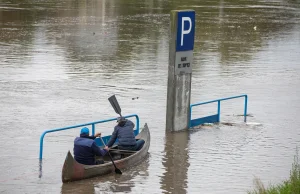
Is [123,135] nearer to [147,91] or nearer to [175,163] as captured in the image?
[175,163]

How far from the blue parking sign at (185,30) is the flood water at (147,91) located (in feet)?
8.14

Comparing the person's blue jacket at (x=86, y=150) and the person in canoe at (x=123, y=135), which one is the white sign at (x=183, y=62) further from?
the person's blue jacket at (x=86, y=150)

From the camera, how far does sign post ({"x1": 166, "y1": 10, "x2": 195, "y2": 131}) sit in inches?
813

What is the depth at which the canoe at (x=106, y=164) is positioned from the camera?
15.6 meters

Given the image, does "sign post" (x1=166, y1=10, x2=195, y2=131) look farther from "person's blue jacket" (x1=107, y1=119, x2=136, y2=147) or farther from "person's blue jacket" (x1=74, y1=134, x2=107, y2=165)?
"person's blue jacket" (x1=74, y1=134, x2=107, y2=165)

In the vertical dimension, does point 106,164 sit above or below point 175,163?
above

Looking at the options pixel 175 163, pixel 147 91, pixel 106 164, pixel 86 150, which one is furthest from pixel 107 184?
pixel 147 91

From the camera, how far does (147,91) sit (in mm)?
27750

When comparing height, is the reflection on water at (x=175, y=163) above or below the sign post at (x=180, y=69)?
below

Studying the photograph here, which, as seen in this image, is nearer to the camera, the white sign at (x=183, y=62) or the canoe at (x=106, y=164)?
the canoe at (x=106, y=164)

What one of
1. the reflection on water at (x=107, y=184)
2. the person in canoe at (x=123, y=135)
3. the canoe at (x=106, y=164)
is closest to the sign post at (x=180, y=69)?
the canoe at (x=106, y=164)

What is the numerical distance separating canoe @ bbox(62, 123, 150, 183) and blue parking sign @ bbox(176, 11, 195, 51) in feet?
11.2

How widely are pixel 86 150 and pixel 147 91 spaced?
11960mm

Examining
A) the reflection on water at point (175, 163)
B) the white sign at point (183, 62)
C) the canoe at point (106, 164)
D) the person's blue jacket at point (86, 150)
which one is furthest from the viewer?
the white sign at point (183, 62)
